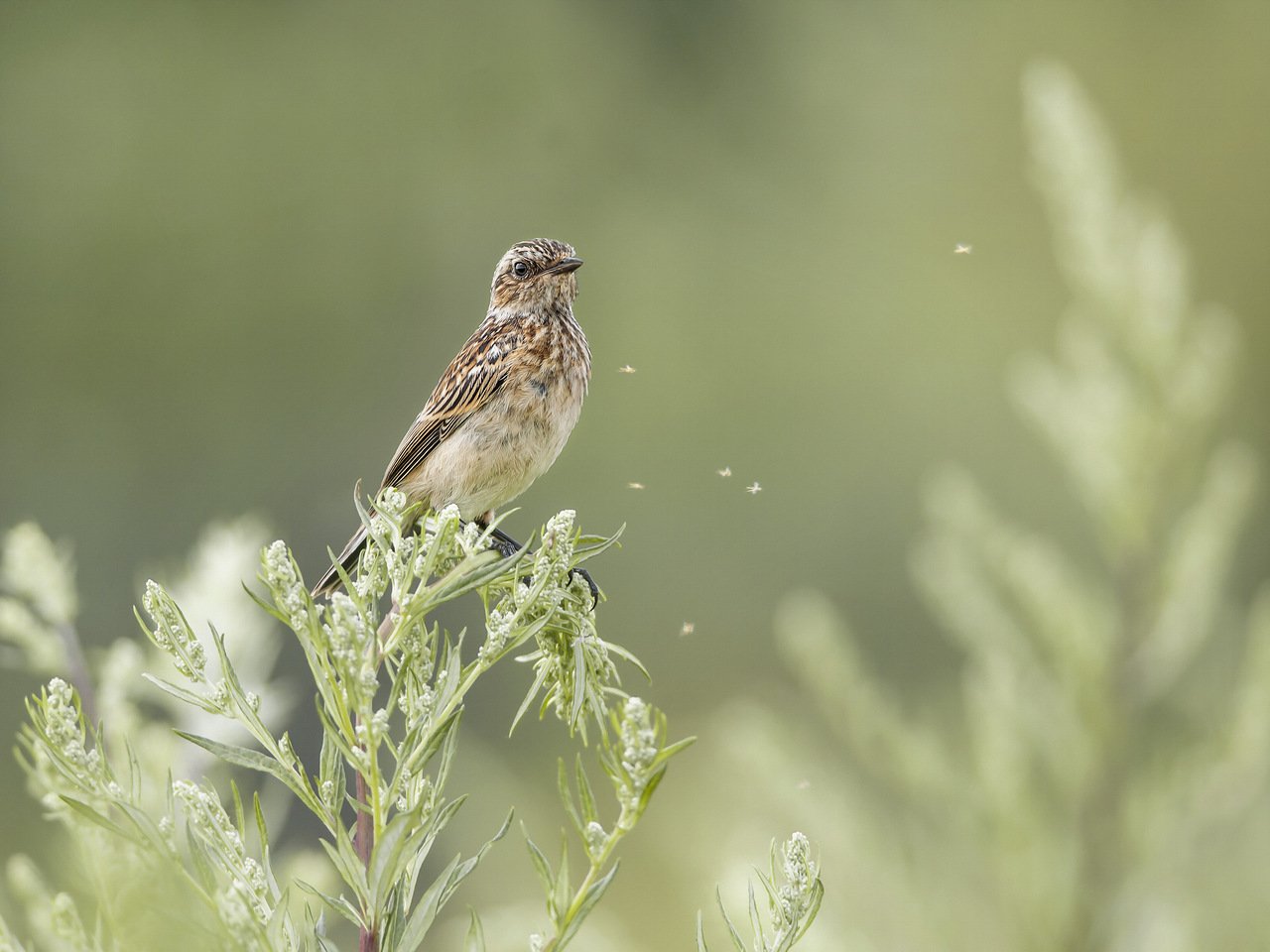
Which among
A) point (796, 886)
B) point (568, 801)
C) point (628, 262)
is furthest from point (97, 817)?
point (628, 262)

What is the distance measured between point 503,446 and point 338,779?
6.47 ft

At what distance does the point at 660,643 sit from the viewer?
1503 centimetres

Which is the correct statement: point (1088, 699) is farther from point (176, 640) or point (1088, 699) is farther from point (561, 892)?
point (176, 640)

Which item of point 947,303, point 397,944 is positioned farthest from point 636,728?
point 947,303

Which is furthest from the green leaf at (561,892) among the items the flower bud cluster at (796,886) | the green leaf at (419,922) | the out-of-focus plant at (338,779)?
the flower bud cluster at (796,886)

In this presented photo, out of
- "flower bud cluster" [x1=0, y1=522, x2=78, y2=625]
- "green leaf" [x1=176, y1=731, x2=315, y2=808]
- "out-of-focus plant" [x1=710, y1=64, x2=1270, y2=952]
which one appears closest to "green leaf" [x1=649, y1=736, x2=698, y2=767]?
"green leaf" [x1=176, y1=731, x2=315, y2=808]

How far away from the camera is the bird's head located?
147 inches

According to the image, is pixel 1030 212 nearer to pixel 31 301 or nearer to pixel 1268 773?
pixel 31 301

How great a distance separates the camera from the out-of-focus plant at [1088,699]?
2789 mm

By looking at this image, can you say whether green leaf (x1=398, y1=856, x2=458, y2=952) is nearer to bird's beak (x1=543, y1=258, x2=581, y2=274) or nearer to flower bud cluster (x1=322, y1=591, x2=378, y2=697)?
flower bud cluster (x1=322, y1=591, x2=378, y2=697)

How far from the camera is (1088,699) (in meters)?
2.79

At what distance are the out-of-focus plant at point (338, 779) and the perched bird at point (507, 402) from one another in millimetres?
1699

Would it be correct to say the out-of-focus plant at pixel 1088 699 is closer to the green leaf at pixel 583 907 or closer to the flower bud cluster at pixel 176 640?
the green leaf at pixel 583 907

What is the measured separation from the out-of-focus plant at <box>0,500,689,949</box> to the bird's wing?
1996mm
